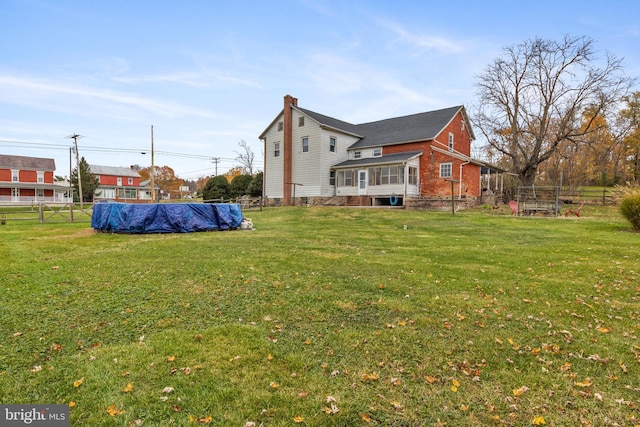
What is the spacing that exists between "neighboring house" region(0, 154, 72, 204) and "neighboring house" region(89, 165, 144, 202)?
13356 millimetres

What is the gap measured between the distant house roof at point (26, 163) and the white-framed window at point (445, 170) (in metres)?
58.4

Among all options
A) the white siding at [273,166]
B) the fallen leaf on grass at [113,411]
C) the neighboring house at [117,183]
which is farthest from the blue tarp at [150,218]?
the neighboring house at [117,183]

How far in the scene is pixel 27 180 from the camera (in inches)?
1923

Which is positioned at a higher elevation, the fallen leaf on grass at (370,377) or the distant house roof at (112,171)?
the distant house roof at (112,171)

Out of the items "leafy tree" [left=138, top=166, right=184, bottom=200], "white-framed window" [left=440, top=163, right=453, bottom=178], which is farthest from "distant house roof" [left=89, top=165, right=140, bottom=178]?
"white-framed window" [left=440, top=163, right=453, bottom=178]

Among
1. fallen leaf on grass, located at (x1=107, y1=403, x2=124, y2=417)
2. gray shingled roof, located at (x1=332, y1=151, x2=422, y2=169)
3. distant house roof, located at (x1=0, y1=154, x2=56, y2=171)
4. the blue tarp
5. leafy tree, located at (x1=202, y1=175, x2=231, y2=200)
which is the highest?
distant house roof, located at (x1=0, y1=154, x2=56, y2=171)

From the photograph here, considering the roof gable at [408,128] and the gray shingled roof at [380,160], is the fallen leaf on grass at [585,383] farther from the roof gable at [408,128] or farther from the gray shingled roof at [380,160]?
the roof gable at [408,128]

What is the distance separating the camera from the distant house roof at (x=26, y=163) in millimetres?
47375

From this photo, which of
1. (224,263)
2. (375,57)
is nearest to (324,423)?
(224,263)

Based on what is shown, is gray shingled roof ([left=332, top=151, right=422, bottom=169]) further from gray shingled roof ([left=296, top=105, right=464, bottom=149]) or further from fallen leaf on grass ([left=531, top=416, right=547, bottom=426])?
fallen leaf on grass ([left=531, top=416, right=547, bottom=426])

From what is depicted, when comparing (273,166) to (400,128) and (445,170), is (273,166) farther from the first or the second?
(445,170)

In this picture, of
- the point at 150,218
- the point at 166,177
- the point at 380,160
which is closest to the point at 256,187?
the point at 380,160

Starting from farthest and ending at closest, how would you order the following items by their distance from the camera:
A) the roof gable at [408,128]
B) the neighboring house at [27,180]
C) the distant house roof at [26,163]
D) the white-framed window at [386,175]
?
the distant house roof at [26,163]
the neighboring house at [27,180]
the roof gable at [408,128]
the white-framed window at [386,175]

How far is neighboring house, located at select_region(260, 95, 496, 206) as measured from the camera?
26.4 metres
